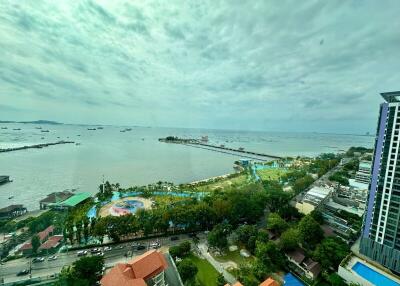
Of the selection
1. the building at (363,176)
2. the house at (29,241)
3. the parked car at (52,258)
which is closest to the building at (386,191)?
the house at (29,241)

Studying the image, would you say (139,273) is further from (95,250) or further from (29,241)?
(29,241)

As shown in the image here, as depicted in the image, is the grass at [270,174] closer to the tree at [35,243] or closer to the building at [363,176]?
the building at [363,176]

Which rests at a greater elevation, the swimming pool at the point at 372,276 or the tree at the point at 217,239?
the tree at the point at 217,239

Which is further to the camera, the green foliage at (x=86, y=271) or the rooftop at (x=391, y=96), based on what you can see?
the rooftop at (x=391, y=96)

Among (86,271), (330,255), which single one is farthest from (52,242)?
(330,255)

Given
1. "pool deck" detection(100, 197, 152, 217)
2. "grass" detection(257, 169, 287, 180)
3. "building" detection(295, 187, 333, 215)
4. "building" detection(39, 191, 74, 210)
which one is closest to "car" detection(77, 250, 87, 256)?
"pool deck" detection(100, 197, 152, 217)

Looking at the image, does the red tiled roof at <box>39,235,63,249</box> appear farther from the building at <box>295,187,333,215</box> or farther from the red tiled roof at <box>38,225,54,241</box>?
the building at <box>295,187,333,215</box>
